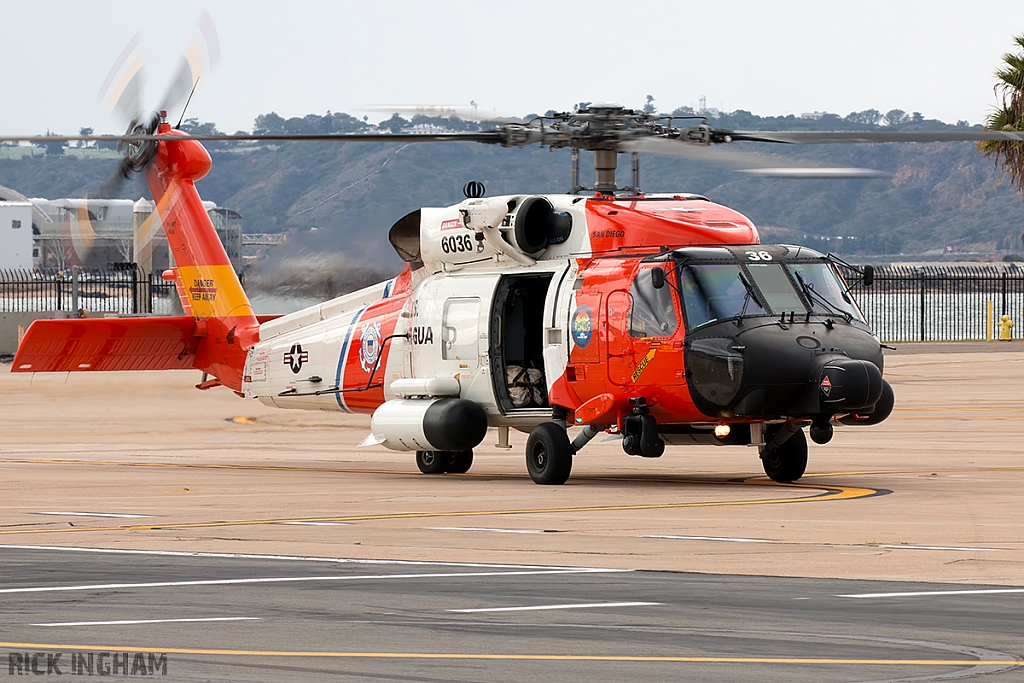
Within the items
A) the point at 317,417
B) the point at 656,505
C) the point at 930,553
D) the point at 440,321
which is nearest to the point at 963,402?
the point at 317,417

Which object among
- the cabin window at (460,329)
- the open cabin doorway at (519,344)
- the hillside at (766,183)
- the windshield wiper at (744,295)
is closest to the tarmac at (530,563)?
the open cabin doorway at (519,344)

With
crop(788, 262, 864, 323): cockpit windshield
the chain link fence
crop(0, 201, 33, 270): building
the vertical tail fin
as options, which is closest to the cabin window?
crop(788, 262, 864, 323): cockpit windshield

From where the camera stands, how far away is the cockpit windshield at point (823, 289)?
16.4 m

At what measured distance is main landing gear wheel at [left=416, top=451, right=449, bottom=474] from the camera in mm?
19578

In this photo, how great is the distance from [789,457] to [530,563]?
23.2ft

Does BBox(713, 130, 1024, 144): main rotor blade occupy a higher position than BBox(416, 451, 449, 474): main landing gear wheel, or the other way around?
BBox(713, 130, 1024, 144): main rotor blade

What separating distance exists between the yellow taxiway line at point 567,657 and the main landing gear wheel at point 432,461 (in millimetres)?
11915

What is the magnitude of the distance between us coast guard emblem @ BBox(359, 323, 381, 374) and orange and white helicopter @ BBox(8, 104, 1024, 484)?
1.1 inches

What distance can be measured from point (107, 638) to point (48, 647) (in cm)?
A: 34

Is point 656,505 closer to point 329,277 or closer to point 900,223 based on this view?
point 329,277

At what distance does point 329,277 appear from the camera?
23.3m

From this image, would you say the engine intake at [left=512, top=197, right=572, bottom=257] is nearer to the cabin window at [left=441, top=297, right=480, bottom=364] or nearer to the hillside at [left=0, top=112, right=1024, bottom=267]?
the cabin window at [left=441, top=297, right=480, bottom=364]

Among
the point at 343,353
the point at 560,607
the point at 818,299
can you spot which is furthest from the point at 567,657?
the point at 343,353

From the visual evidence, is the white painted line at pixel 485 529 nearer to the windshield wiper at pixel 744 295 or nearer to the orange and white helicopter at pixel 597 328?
the orange and white helicopter at pixel 597 328
